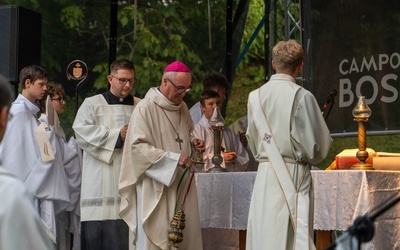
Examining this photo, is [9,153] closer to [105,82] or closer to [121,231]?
[121,231]

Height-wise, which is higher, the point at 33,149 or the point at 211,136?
the point at 211,136

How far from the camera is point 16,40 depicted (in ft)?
34.6

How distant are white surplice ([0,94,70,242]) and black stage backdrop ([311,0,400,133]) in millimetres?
3305

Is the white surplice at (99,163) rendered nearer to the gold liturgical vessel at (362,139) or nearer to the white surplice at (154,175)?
the white surplice at (154,175)

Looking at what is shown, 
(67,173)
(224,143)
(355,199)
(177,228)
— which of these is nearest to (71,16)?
(67,173)

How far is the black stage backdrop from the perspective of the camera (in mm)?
11289

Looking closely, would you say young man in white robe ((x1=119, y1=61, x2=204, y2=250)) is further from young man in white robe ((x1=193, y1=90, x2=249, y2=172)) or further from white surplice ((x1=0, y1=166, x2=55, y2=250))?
white surplice ((x1=0, y1=166, x2=55, y2=250))

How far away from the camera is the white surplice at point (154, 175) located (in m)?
8.14

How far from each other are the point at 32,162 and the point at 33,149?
0.38 feet

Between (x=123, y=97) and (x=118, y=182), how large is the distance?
2.41 feet

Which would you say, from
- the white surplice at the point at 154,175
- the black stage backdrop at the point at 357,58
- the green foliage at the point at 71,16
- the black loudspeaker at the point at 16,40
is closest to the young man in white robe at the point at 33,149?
the black loudspeaker at the point at 16,40

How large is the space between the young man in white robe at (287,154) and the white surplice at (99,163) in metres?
2.09

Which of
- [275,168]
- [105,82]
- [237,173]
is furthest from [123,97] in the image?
[105,82]

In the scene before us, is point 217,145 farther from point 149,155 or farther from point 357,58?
point 357,58
